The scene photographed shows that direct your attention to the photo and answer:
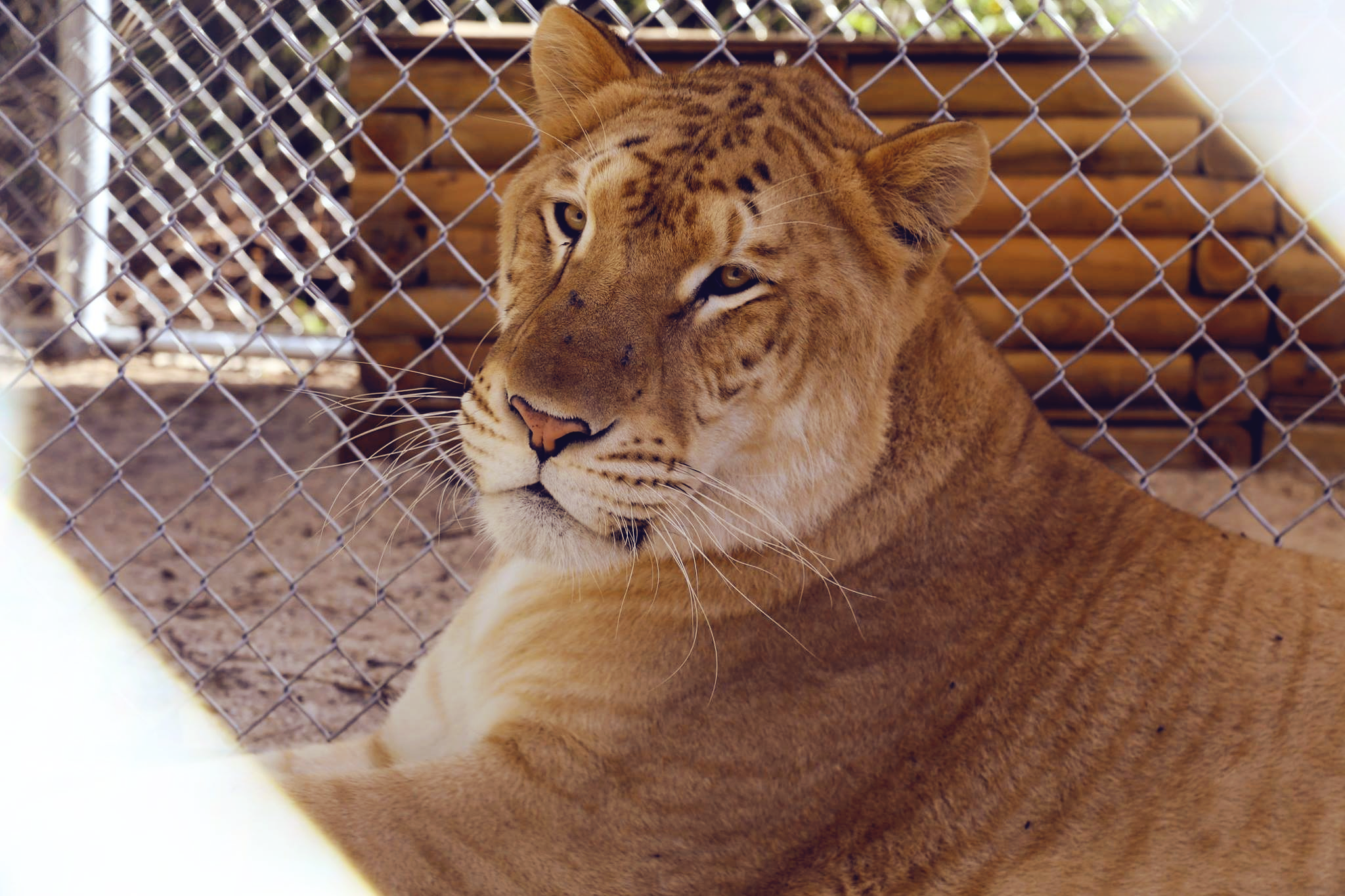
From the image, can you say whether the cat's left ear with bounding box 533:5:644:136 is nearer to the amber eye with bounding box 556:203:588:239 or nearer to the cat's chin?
the amber eye with bounding box 556:203:588:239

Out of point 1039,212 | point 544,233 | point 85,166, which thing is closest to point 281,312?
point 85,166

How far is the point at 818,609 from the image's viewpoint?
1.95m

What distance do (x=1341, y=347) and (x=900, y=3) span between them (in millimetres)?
3904

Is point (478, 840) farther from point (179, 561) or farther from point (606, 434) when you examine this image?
point (179, 561)

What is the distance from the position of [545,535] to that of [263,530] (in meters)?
2.73

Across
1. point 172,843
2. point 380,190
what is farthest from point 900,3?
point 172,843

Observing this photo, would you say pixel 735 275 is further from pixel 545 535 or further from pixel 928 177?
pixel 545 535

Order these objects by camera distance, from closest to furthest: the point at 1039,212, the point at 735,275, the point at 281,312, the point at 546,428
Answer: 1. the point at 546,428
2. the point at 735,275
3. the point at 1039,212
4. the point at 281,312

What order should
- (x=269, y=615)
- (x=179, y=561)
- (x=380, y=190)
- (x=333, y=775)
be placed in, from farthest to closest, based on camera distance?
(x=380, y=190)
(x=179, y=561)
(x=269, y=615)
(x=333, y=775)

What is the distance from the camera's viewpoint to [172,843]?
194 cm

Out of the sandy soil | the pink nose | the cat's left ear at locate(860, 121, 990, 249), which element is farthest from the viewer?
the sandy soil

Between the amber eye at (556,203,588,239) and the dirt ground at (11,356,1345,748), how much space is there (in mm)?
496

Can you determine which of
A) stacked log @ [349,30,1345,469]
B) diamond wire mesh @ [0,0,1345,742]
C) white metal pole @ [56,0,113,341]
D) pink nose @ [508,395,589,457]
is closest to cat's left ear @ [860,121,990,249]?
pink nose @ [508,395,589,457]

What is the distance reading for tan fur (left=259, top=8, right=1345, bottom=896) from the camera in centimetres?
179
